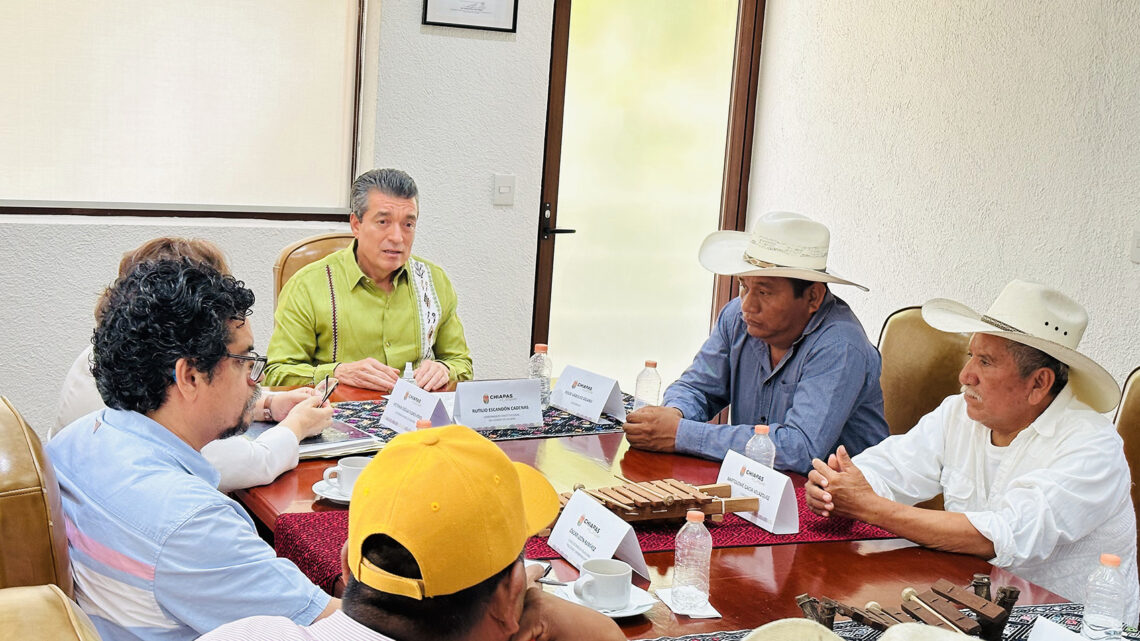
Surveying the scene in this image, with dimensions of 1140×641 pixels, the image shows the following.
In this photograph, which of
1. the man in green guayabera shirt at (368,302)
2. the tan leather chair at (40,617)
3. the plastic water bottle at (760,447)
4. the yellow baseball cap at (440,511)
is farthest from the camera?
the man in green guayabera shirt at (368,302)

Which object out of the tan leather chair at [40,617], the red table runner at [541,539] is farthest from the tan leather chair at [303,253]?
the tan leather chair at [40,617]

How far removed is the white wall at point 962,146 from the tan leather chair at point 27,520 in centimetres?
319

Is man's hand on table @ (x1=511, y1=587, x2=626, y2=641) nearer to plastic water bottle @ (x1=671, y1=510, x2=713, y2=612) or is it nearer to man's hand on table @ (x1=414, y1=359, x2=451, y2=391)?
plastic water bottle @ (x1=671, y1=510, x2=713, y2=612)

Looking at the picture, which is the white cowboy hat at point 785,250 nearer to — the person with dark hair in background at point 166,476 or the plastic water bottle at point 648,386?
the plastic water bottle at point 648,386

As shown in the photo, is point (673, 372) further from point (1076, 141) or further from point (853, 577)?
point (853, 577)

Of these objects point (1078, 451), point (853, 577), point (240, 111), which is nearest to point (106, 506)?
point (853, 577)

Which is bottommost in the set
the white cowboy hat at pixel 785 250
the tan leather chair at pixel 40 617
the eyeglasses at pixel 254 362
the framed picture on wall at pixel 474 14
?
the tan leather chair at pixel 40 617

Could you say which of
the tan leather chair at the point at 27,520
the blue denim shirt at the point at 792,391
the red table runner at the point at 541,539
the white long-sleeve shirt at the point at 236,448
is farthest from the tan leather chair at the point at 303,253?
the tan leather chair at the point at 27,520

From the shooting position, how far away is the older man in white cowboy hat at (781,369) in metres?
2.57

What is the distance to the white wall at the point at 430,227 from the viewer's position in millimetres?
3838

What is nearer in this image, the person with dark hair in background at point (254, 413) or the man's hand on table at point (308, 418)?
the person with dark hair in background at point (254, 413)

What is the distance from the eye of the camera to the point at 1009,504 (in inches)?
81.9

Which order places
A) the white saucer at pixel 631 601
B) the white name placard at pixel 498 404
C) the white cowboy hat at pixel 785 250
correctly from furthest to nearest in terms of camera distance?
1. the white cowboy hat at pixel 785 250
2. the white name placard at pixel 498 404
3. the white saucer at pixel 631 601

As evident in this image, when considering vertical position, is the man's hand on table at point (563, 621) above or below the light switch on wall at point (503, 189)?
below
